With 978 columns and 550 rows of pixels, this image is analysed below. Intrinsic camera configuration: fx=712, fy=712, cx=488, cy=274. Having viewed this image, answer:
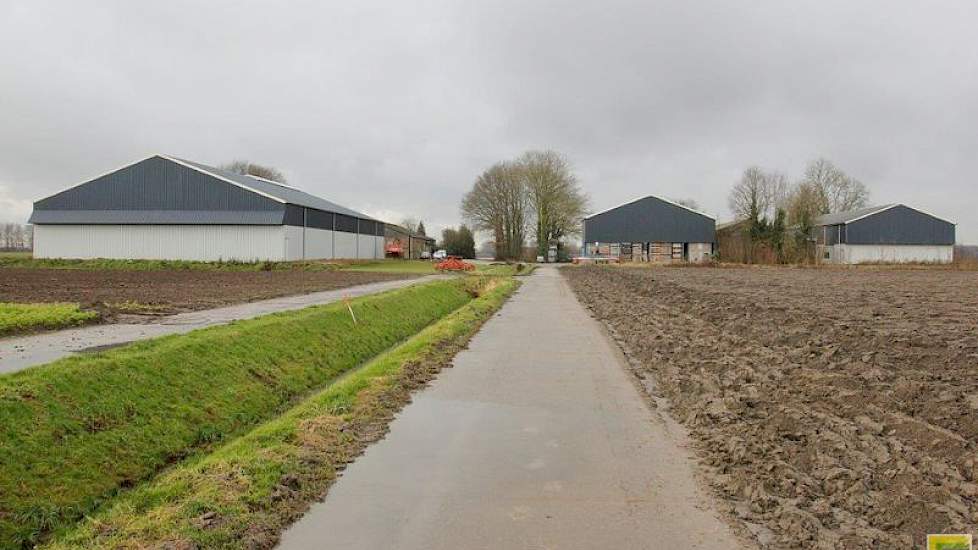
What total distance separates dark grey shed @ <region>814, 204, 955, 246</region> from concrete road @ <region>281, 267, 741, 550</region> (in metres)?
75.1

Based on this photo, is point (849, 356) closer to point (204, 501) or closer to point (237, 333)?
point (204, 501)

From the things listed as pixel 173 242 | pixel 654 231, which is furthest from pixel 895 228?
pixel 173 242

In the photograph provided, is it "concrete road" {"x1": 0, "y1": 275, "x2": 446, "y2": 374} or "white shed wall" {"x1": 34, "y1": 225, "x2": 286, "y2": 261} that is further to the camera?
"white shed wall" {"x1": 34, "y1": 225, "x2": 286, "y2": 261}

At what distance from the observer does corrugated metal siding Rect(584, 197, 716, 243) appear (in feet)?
268

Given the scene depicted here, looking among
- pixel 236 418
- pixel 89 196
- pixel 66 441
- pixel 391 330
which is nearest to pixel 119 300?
pixel 391 330

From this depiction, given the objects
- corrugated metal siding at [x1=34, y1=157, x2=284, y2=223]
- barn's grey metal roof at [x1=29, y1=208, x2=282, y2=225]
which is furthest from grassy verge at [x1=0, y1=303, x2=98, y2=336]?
corrugated metal siding at [x1=34, y1=157, x2=284, y2=223]

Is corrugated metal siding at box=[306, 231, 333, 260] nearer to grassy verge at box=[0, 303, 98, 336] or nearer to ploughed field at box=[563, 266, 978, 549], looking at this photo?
grassy verge at box=[0, 303, 98, 336]

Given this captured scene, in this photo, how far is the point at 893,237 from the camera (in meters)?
76.7

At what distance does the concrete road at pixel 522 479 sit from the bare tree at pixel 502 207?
86860 mm

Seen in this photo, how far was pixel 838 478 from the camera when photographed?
243 inches

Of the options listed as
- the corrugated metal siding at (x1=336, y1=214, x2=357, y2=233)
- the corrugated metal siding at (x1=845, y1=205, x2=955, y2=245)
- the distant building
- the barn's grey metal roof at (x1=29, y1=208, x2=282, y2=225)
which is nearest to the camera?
the barn's grey metal roof at (x1=29, y1=208, x2=282, y2=225)

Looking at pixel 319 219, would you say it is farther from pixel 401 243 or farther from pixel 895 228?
pixel 895 228

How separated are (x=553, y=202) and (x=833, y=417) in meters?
87.3

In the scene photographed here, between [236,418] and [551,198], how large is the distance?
3412 inches
